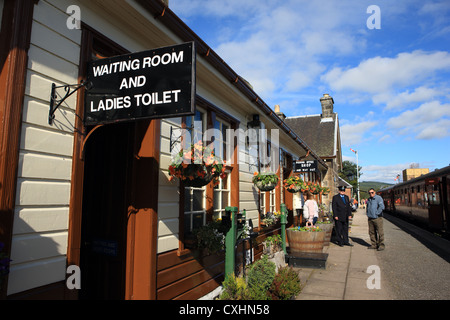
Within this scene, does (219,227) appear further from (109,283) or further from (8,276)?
(8,276)

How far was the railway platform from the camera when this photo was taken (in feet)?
16.7

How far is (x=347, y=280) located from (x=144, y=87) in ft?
17.4

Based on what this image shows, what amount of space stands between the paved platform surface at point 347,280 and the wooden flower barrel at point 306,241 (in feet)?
1.62

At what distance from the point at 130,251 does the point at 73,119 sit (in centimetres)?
161

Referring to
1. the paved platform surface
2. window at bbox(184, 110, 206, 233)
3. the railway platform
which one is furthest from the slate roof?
window at bbox(184, 110, 206, 233)

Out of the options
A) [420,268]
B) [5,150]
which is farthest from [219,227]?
[420,268]

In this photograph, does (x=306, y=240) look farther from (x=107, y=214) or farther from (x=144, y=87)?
(x=144, y=87)

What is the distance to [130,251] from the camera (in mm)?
3498

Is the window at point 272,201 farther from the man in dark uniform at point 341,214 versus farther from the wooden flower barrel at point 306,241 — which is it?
the man in dark uniform at point 341,214

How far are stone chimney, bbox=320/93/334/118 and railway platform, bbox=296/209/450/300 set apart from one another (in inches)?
741

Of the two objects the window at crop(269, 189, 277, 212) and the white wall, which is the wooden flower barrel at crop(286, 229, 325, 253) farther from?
the white wall

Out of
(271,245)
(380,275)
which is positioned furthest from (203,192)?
(380,275)

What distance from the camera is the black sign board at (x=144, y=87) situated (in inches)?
103

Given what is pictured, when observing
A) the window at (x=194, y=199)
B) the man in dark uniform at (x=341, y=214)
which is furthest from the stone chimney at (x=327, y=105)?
the window at (x=194, y=199)
